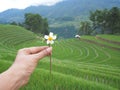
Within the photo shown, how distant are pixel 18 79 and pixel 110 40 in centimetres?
6472

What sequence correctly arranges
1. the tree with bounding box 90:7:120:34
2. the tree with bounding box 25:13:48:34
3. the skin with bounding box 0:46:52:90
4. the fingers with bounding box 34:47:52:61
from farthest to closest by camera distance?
the tree with bounding box 25:13:48:34 < the tree with bounding box 90:7:120:34 < the fingers with bounding box 34:47:52:61 < the skin with bounding box 0:46:52:90

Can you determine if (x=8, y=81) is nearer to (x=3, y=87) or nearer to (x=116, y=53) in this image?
(x=3, y=87)

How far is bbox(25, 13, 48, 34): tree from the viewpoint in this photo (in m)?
110

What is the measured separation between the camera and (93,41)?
7012cm

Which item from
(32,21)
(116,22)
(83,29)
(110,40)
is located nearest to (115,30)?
(116,22)

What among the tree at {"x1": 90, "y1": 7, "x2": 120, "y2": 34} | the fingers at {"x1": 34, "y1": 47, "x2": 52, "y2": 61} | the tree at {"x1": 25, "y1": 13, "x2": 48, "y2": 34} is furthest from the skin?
the tree at {"x1": 25, "y1": 13, "x2": 48, "y2": 34}

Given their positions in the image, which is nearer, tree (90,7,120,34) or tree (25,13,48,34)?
tree (90,7,120,34)

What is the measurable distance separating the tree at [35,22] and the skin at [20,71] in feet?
357

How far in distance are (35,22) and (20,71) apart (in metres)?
109

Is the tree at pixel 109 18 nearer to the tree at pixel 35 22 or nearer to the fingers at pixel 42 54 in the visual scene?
the tree at pixel 35 22

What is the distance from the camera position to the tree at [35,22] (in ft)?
360

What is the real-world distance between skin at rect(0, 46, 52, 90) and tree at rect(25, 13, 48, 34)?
108713mm

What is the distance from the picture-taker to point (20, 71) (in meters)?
1.24

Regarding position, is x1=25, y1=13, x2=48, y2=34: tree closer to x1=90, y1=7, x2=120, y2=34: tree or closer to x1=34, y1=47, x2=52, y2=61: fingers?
x1=90, y1=7, x2=120, y2=34: tree
